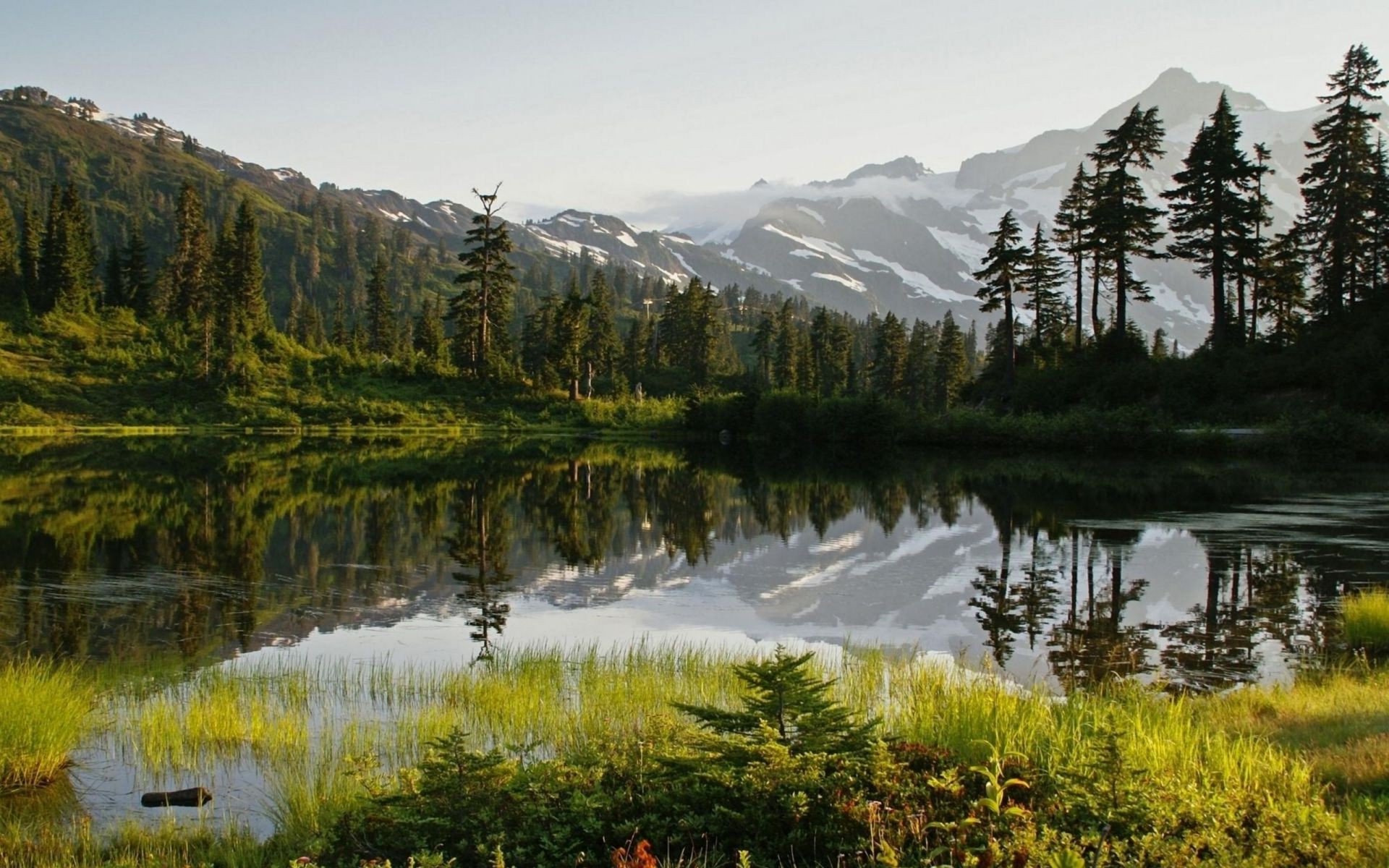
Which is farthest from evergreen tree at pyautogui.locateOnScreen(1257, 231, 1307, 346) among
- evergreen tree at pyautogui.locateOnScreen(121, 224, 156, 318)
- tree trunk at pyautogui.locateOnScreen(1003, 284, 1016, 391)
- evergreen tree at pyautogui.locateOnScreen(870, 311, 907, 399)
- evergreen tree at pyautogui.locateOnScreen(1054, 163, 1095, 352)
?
evergreen tree at pyautogui.locateOnScreen(121, 224, 156, 318)

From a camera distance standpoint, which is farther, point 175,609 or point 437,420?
point 437,420

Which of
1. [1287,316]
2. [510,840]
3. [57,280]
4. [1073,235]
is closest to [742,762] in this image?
[510,840]

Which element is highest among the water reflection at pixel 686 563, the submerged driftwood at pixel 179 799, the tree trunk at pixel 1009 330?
the tree trunk at pixel 1009 330

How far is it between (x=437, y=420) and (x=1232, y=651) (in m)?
69.3

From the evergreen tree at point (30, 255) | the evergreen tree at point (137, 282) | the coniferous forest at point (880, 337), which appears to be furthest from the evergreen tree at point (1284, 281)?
the evergreen tree at point (30, 255)

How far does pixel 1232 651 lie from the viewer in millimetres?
13742

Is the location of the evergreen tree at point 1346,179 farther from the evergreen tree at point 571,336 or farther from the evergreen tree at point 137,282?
the evergreen tree at point 137,282

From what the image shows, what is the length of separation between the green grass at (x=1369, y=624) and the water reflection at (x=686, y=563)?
0.56 meters

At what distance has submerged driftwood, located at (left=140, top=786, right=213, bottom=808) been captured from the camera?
7.91 meters

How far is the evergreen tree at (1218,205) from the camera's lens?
58.2 meters

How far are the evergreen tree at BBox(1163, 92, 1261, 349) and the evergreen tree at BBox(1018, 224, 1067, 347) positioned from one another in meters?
11.3

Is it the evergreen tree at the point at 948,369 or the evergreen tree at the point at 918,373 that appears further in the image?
the evergreen tree at the point at 918,373

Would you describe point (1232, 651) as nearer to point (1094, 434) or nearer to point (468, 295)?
point (1094, 434)

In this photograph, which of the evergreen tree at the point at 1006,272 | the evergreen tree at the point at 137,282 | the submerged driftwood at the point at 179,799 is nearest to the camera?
the submerged driftwood at the point at 179,799
